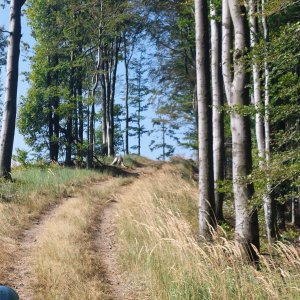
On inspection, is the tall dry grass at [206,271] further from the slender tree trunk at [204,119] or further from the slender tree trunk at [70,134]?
the slender tree trunk at [70,134]

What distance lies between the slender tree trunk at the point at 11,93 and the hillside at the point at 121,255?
211 centimetres

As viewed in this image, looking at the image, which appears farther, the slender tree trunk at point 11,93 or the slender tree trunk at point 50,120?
the slender tree trunk at point 50,120

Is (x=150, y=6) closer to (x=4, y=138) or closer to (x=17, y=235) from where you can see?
(x=4, y=138)

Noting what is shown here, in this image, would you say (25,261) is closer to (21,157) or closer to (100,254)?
(100,254)

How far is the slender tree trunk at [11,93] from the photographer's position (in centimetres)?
1454

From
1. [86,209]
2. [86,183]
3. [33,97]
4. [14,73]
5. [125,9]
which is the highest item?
[125,9]

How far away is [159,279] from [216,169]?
6363mm

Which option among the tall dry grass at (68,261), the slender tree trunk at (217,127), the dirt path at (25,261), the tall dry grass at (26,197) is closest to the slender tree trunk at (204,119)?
the tall dry grass at (68,261)

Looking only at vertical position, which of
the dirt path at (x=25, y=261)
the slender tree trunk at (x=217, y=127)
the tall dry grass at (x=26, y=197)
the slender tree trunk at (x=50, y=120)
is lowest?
the dirt path at (x=25, y=261)

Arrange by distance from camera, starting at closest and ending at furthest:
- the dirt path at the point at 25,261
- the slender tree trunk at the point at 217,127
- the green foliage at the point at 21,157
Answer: the dirt path at the point at 25,261 < the slender tree trunk at the point at 217,127 < the green foliage at the point at 21,157

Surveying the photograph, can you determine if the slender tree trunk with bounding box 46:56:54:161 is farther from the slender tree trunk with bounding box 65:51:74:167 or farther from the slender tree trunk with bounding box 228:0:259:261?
the slender tree trunk with bounding box 228:0:259:261

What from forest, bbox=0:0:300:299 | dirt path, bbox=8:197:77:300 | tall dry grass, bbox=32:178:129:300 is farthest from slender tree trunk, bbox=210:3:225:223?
dirt path, bbox=8:197:77:300

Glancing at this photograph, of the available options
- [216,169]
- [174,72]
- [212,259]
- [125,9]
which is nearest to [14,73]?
[216,169]

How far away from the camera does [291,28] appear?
5758 mm
